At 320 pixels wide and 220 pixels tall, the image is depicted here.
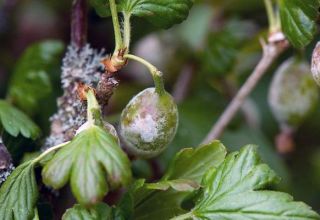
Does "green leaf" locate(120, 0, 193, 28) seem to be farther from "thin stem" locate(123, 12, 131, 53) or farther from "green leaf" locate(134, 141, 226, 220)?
"green leaf" locate(134, 141, 226, 220)

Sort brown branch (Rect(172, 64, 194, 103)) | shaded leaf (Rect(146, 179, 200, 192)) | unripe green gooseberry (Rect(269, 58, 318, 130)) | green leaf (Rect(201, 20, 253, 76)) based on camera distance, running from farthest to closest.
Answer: brown branch (Rect(172, 64, 194, 103)) → green leaf (Rect(201, 20, 253, 76)) → unripe green gooseberry (Rect(269, 58, 318, 130)) → shaded leaf (Rect(146, 179, 200, 192))

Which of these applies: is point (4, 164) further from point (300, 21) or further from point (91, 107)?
point (300, 21)

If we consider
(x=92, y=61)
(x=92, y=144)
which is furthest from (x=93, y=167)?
(x=92, y=61)

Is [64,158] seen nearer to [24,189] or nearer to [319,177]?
[24,189]

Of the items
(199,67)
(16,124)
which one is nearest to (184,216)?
(16,124)

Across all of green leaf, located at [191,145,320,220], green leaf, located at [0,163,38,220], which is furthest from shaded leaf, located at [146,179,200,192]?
green leaf, located at [0,163,38,220]

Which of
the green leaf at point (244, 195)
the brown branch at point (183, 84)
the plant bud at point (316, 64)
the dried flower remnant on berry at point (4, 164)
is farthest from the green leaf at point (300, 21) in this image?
the brown branch at point (183, 84)
